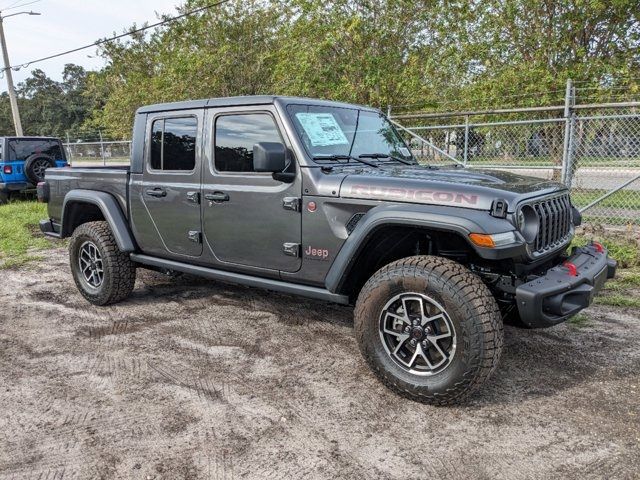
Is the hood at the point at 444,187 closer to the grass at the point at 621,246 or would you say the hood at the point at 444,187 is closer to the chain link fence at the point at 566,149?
the grass at the point at 621,246

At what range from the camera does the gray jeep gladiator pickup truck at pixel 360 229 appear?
2.93m

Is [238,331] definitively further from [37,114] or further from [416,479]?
[37,114]

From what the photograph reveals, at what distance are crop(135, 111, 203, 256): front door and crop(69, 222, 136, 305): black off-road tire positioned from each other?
0.41 m

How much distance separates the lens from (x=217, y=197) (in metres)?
3.99

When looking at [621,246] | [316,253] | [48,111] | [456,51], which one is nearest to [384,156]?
[316,253]

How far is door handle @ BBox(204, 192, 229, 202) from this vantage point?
155 inches

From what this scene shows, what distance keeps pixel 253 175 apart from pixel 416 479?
2305 millimetres

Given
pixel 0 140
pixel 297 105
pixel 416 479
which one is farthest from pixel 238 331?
pixel 0 140

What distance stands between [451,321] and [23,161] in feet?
41.8

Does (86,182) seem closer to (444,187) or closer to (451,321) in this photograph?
(444,187)

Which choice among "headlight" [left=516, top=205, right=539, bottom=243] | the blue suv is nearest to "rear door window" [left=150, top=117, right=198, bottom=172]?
"headlight" [left=516, top=205, right=539, bottom=243]

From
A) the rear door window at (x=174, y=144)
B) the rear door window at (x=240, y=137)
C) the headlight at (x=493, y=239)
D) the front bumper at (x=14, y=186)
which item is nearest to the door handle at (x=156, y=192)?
the rear door window at (x=174, y=144)

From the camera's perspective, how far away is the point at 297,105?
3.83 metres

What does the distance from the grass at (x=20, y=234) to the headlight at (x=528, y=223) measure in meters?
6.45
